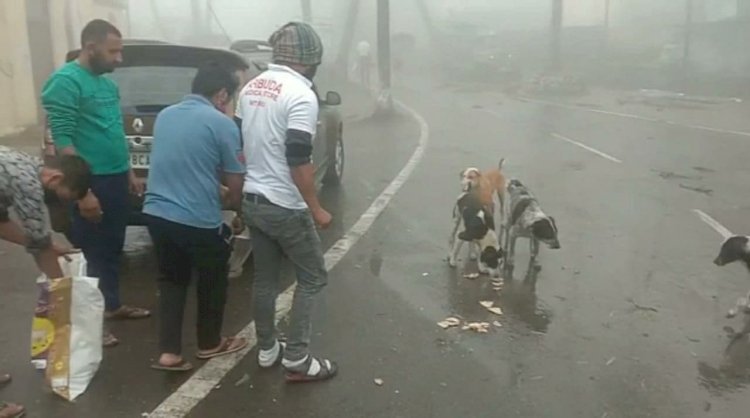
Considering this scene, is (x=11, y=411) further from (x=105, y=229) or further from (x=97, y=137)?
(x=97, y=137)

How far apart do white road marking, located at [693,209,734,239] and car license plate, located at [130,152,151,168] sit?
5.44 metres

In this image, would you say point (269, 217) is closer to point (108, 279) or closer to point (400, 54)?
point (108, 279)

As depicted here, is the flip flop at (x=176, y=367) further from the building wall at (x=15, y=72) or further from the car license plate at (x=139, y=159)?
the building wall at (x=15, y=72)

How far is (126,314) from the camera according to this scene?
5.55 meters

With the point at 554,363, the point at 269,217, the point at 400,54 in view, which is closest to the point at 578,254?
the point at 554,363

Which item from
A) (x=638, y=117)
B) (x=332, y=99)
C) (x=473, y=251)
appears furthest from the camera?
(x=638, y=117)

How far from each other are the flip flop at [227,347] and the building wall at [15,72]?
12327mm

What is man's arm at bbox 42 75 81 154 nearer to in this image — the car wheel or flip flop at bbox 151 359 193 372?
flip flop at bbox 151 359 193 372

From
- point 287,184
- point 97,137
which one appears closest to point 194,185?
point 287,184

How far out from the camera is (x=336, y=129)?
10.7 meters

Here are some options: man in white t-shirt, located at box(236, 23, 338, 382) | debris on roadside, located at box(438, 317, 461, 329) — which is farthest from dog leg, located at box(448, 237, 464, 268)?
man in white t-shirt, located at box(236, 23, 338, 382)

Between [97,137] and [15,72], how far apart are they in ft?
41.8

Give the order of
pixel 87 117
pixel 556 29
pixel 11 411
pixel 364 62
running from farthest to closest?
pixel 556 29
pixel 364 62
pixel 87 117
pixel 11 411

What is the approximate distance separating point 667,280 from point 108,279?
13.9 ft
